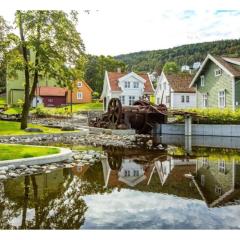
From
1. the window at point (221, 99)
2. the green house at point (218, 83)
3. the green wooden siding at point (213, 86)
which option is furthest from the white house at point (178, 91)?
the window at point (221, 99)

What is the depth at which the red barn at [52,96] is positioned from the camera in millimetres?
36844

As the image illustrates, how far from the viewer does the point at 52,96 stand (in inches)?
1473

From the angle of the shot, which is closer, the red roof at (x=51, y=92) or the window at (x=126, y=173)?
the window at (x=126, y=173)

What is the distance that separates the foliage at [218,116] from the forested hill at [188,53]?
5363mm

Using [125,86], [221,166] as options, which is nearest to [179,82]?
[125,86]

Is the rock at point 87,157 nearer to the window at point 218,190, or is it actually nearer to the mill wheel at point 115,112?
the window at point 218,190

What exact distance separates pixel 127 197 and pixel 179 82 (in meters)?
22.1

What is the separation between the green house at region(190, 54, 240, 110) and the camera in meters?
19.1

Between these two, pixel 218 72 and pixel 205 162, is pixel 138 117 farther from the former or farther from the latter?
pixel 205 162

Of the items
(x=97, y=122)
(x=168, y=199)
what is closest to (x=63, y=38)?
(x=97, y=122)

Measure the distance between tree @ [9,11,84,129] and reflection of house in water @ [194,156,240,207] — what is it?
7211mm

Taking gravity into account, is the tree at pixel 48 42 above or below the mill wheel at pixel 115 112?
above
